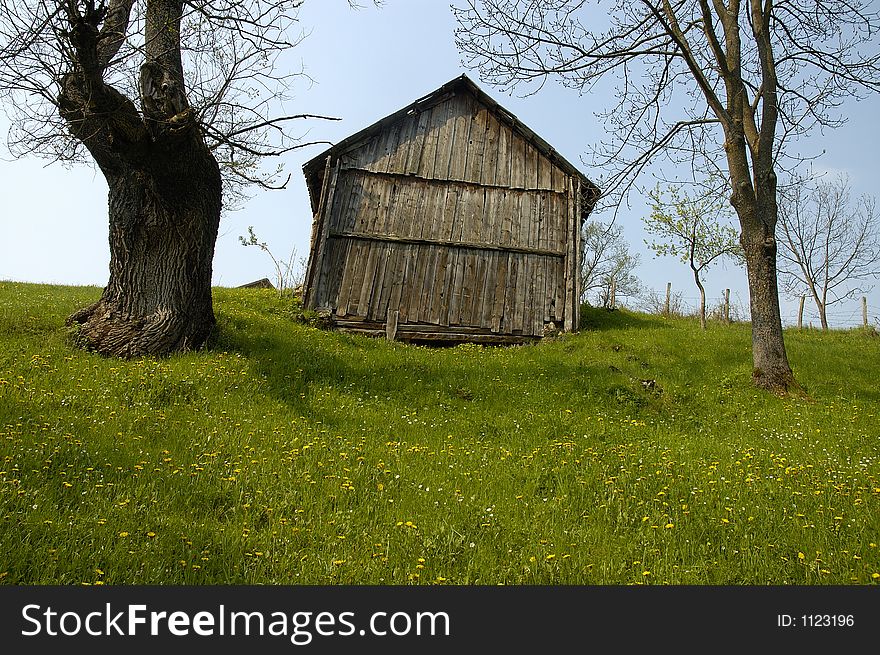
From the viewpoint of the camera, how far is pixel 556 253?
17672 mm

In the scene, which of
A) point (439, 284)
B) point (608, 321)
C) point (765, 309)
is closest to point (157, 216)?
point (439, 284)

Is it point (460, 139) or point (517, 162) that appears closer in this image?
point (460, 139)

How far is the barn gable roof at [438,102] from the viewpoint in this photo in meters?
17.7

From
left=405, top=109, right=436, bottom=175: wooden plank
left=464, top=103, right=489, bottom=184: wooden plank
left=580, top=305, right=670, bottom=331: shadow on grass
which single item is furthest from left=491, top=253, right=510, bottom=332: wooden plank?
left=405, top=109, right=436, bottom=175: wooden plank

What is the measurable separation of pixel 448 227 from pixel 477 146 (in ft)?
9.42

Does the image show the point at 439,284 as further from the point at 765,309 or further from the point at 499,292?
the point at 765,309

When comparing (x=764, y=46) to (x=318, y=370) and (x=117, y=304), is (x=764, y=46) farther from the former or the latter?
(x=117, y=304)

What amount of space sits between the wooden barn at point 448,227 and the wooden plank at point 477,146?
34mm

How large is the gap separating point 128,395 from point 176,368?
1.39 meters

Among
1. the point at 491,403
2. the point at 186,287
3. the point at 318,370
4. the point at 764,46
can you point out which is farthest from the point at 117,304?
the point at 764,46

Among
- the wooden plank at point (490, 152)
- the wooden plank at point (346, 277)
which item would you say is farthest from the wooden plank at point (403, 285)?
the wooden plank at point (490, 152)

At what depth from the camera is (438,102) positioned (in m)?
18.7

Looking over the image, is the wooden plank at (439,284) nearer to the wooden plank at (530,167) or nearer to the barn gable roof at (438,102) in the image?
the wooden plank at (530,167)

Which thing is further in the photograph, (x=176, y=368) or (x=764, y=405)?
(x=764, y=405)
